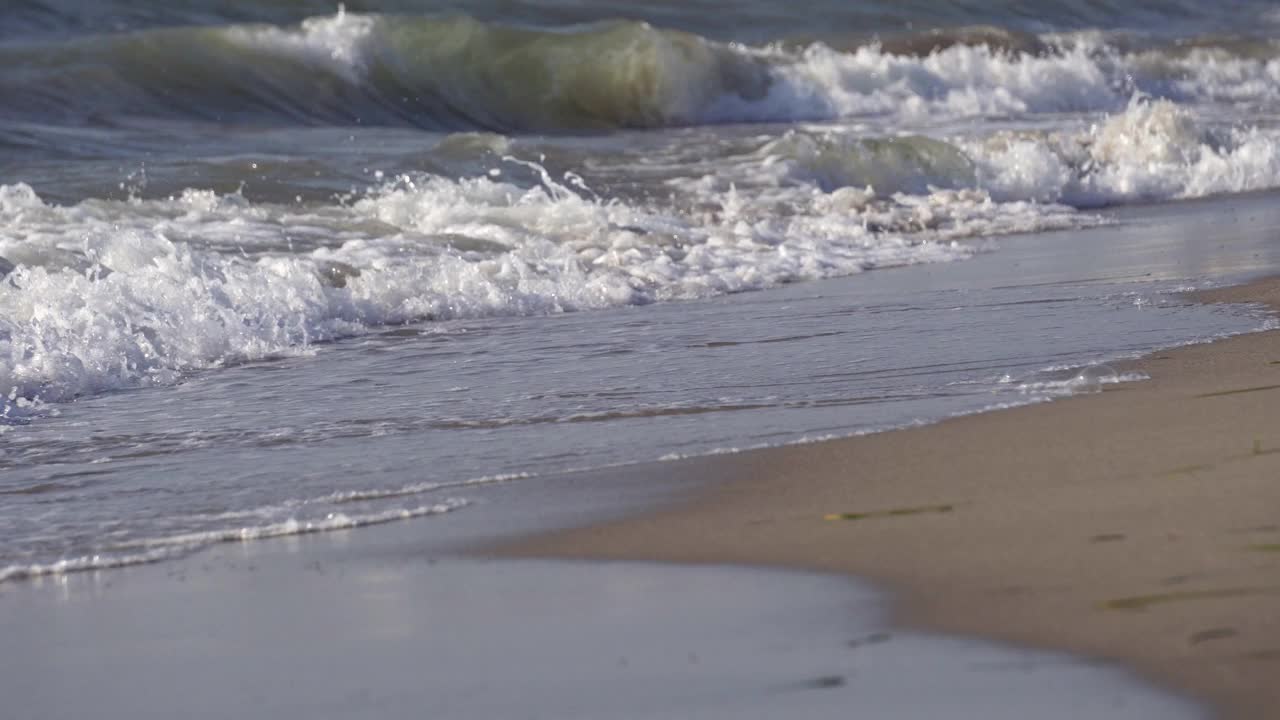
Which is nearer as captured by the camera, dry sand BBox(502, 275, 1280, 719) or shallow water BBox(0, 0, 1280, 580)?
dry sand BBox(502, 275, 1280, 719)

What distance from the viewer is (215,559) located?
3.38 metres

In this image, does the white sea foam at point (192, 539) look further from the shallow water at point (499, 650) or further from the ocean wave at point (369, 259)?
the ocean wave at point (369, 259)

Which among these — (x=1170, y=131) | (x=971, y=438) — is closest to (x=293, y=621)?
(x=971, y=438)

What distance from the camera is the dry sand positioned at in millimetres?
2504

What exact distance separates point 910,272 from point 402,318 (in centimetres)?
232

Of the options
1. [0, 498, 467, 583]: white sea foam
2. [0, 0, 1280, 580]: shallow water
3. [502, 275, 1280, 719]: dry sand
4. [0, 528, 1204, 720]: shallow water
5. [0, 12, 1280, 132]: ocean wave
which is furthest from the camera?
[0, 12, 1280, 132]: ocean wave

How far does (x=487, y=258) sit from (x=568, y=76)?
1086cm

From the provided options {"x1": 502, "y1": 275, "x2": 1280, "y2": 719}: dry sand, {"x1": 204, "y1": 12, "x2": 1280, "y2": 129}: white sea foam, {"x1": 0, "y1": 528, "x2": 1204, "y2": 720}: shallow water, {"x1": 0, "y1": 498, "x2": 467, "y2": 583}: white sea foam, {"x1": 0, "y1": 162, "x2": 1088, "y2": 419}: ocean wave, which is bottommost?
{"x1": 0, "y1": 528, "x2": 1204, "y2": 720}: shallow water

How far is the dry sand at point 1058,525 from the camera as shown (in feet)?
8.22

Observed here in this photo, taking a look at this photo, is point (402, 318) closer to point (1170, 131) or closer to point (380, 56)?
point (1170, 131)

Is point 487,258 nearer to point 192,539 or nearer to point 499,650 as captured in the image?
point 192,539

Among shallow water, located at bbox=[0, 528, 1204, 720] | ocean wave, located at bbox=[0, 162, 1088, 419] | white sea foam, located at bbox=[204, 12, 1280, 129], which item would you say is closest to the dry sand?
shallow water, located at bbox=[0, 528, 1204, 720]

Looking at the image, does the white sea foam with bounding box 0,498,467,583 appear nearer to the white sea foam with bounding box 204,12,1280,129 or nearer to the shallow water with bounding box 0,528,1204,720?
the shallow water with bounding box 0,528,1204,720

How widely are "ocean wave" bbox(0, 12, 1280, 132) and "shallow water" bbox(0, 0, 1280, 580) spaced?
5 centimetres
